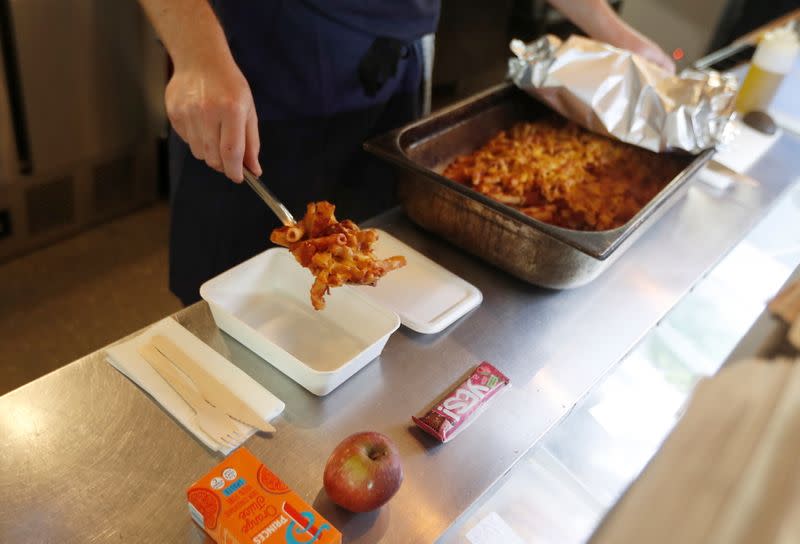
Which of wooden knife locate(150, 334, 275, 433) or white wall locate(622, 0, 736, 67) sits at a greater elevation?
wooden knife locate(150, 334, 275, 433)

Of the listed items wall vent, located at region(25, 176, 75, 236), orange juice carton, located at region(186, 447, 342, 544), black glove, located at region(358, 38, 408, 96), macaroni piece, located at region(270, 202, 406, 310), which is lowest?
wall vent, located at region(25, 176, 75, 236)

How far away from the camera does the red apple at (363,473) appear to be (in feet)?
2.43

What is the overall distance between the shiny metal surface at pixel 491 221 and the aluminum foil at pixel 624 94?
0.08 m

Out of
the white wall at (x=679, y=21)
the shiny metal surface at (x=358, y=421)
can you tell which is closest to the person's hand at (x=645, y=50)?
the shiny metal surface at (x=358, y=421)

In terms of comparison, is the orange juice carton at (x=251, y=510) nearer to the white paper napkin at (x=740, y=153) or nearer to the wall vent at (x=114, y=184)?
the white paper napkin at (x=740, y=153)

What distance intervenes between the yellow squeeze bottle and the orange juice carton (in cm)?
168

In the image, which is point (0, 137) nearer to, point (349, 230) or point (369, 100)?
point (369, 100)

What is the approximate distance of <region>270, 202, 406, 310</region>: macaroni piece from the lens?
0.90 metres

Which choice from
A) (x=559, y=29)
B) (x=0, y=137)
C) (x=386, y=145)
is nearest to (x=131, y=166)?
(x=0, y=137)

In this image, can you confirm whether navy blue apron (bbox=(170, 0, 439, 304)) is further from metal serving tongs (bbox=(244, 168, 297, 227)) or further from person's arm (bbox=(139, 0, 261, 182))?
metal serving tongs (bbox=(244, 168, 297, 227))

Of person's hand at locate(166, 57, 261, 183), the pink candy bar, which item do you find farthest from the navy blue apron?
the pink candy bar

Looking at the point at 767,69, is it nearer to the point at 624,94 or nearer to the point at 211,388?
the point at 624,94

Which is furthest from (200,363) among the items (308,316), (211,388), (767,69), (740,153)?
(767,69)

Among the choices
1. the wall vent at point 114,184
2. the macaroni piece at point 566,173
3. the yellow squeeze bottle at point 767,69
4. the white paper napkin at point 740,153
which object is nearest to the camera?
the macaroni piece at point 566,173
